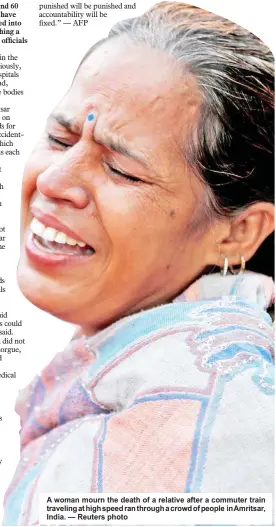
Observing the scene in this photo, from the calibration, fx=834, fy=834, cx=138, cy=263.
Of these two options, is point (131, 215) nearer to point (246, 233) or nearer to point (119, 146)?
point (119, 146)

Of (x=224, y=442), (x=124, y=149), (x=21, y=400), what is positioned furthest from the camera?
(x=21, y=400)

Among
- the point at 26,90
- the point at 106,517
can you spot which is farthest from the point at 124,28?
the point at 106,517

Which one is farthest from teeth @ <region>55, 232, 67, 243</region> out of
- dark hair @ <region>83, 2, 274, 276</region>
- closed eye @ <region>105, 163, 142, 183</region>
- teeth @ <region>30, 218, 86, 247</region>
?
dark hair @ <region>83, 2, 274, 276</region>

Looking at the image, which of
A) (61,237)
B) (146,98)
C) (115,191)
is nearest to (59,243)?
(61,237)

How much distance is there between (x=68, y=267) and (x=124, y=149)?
21cm

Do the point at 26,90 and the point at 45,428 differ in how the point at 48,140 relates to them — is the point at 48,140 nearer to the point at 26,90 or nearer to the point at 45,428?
the point at 26,90

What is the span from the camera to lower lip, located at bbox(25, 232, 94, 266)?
133 centimetres

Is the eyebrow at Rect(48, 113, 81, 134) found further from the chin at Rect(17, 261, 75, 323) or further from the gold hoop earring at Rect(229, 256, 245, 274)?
the gold hoop earring at Rect(229, 256, 245, 274)

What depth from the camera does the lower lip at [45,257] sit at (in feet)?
4.37

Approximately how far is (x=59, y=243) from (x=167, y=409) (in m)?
0.33

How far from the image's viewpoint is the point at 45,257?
4.42ft

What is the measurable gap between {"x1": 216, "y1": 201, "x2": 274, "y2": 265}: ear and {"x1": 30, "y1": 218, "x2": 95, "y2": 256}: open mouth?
0.23m

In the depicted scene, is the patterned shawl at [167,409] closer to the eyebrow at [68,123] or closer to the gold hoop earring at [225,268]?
the gold hoop earring at [225,268]

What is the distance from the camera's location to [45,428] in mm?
1370
